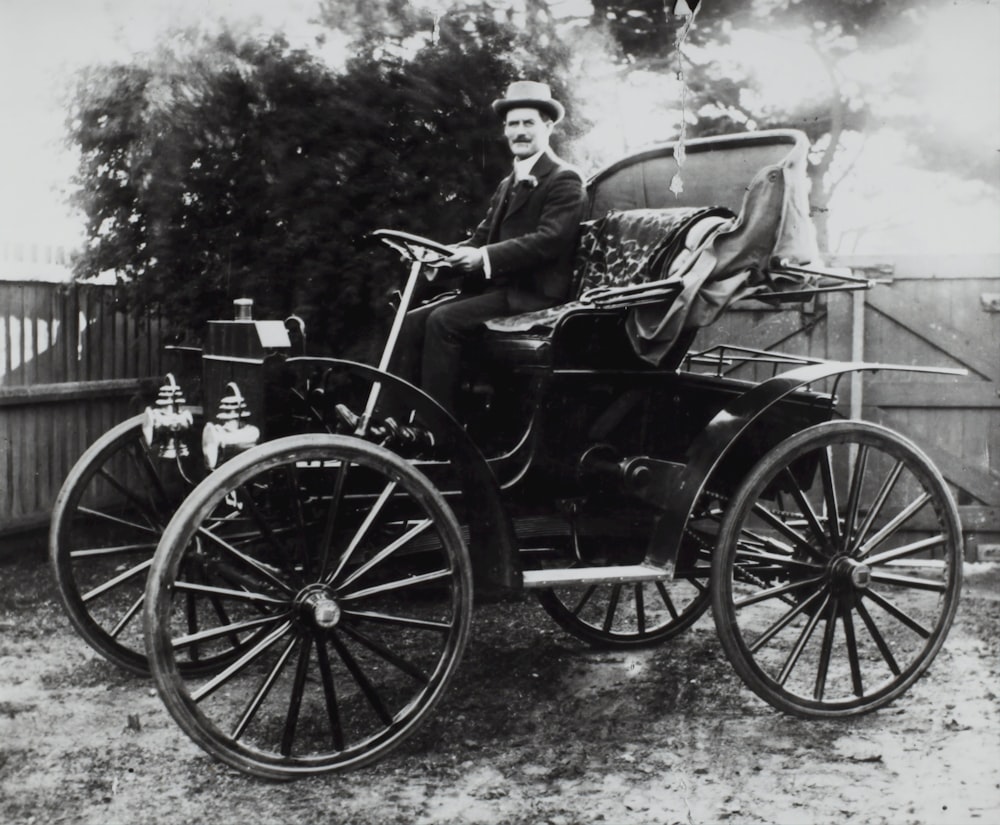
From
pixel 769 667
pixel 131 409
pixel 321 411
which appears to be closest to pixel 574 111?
pixel 321 411

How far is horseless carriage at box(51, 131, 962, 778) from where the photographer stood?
2.99 metres

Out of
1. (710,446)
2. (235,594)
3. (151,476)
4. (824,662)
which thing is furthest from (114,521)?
(824,662)

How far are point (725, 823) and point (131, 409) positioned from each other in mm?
4608

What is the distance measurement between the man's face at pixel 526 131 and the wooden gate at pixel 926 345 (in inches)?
91.7

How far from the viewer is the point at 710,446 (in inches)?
136

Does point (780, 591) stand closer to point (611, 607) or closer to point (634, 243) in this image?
point (611, 607)

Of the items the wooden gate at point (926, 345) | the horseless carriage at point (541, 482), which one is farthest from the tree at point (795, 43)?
the horseless carriage at point (541, 482)

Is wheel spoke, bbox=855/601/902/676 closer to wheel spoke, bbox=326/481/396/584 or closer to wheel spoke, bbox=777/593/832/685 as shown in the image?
wheel spoke, bbox=777/593/832/685

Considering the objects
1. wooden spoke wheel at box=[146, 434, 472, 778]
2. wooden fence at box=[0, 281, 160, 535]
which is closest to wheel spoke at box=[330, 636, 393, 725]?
wooden spoke wheel at box=[146, 434, 472, 778]

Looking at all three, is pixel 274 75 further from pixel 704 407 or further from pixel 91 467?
pixel 704 407

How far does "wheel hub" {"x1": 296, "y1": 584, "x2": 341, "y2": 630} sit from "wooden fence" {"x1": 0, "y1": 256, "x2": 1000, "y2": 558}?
3325mm

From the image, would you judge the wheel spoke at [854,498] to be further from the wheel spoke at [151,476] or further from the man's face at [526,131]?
the wheel spoke at [151,476]

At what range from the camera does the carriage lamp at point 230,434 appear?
9.78 ft

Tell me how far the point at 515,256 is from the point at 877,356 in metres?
3.05
